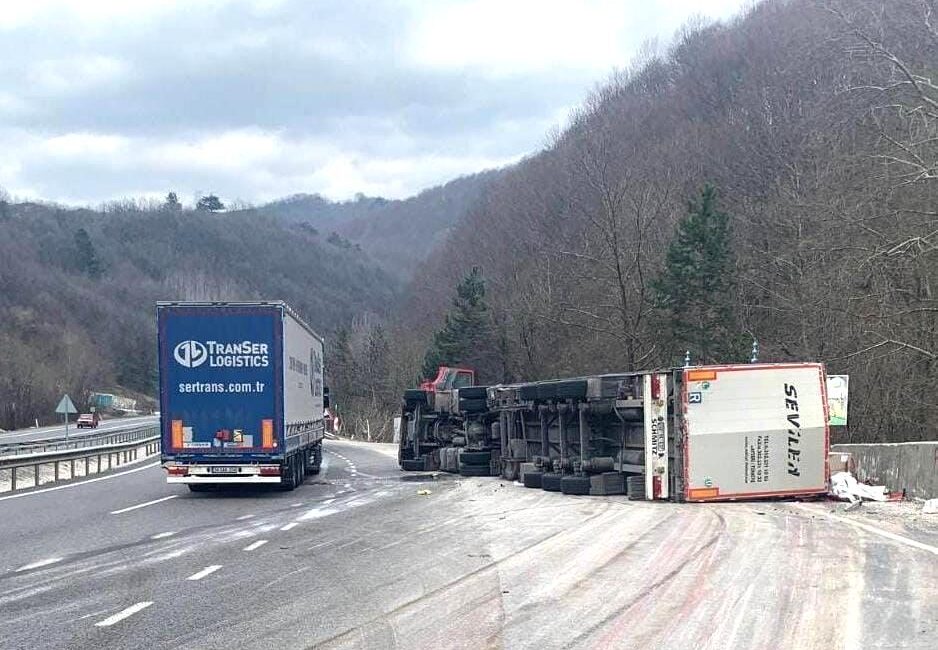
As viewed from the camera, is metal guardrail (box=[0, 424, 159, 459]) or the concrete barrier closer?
the concrete barrier

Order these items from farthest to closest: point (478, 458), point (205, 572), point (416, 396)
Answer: point (416, 396) → point (478, 458) → point (205, 572)

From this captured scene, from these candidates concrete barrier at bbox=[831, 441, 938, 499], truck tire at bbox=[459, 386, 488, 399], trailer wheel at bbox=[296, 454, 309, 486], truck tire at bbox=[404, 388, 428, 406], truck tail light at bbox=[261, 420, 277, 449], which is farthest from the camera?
truck tire at bbox=[404, 388, 428, 406]

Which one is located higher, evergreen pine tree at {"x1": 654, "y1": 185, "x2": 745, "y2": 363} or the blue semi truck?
evergreen pine tree at {"x1": 654, "y1": 185, "x2": 745, "y2": 363}

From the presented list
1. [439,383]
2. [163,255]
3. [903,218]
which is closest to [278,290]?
[163,255]

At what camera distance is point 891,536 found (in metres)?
11.3

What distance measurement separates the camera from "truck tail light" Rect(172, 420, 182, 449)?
18609mm

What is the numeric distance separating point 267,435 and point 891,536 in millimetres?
11589

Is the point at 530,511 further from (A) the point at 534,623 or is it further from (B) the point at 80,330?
(B) the point at 80,330

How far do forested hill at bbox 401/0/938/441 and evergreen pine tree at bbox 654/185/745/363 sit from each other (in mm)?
94

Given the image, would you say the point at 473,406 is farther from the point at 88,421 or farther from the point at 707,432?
the point at 88,421

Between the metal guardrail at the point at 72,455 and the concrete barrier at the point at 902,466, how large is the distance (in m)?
17.6

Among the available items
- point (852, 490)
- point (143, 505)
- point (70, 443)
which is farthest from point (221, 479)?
point (70, 443)

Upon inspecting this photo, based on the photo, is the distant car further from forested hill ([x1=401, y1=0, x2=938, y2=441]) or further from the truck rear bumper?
the truck rear bumper

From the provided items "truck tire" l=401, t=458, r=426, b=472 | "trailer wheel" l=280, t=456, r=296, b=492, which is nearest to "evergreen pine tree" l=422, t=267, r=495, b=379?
"truck tire" l=401, t=458, r=426, b=472
